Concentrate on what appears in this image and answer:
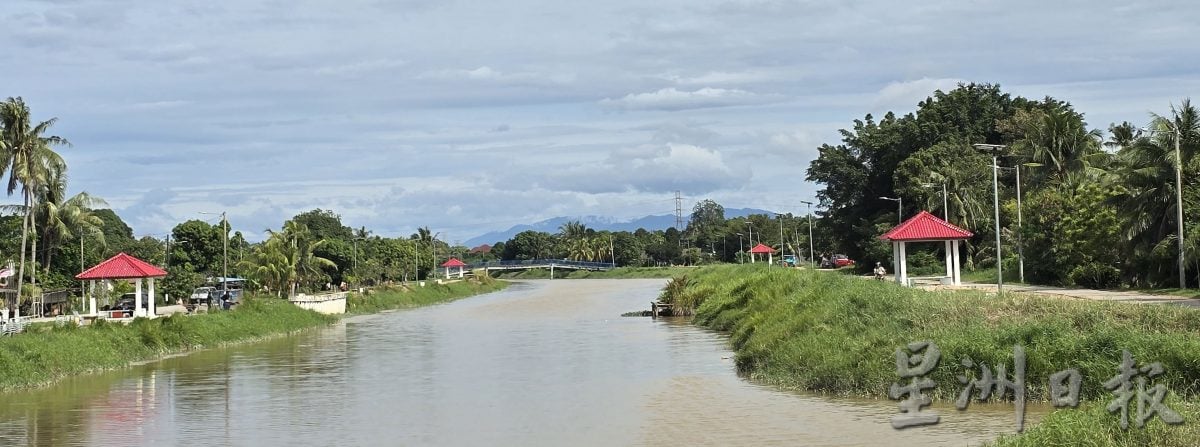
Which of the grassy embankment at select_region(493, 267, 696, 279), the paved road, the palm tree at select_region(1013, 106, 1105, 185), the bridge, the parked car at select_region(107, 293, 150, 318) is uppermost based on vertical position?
the palm tree at select_region(1013, 106, 1105, 185)

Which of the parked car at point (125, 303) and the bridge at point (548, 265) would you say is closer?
the parked car at point (125, 303)

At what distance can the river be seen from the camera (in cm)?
2019

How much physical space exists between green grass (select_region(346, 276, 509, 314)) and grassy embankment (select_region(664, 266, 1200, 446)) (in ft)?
128

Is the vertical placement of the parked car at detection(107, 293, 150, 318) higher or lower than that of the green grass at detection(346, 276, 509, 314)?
higher

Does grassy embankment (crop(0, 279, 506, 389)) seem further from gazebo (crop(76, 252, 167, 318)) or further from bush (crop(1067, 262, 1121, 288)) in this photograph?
bush (crop(1067, 262, 1121, 288))

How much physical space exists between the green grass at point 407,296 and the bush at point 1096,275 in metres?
38.1

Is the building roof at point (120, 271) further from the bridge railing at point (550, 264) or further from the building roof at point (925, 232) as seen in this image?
the bridge railing at point (550, 264)

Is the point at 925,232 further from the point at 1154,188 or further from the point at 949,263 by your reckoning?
the point at 1154,188

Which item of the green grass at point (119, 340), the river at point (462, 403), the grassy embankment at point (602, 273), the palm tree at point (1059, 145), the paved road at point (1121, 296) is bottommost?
the river at point (462, 403)

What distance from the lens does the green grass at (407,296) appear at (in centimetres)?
6881

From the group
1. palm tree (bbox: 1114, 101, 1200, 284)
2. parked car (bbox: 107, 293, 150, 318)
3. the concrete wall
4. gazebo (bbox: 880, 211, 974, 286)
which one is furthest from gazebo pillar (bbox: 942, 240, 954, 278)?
parked car (bbox: 107, 293, 150, 318)

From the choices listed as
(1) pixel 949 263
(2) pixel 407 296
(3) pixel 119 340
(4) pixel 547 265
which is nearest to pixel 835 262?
(2) pixel 407 296

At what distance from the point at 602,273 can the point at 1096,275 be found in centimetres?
10972

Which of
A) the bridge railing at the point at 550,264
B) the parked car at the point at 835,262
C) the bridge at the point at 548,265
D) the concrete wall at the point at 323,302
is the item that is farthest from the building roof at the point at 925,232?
the bridge railing at the point at 550,264
